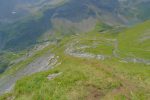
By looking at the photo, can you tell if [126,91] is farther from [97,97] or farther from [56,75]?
[56,75]

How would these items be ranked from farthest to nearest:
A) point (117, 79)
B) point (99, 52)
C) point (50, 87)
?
point (99, 52), point (117, 79), point (50, 87)

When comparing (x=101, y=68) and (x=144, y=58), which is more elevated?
(x=101, y=68)

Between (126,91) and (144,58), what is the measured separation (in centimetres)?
5072

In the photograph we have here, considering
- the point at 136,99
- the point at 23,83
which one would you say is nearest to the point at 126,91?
the point at 136,99

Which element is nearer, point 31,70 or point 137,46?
point 31,70

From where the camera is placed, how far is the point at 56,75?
45.2 metres

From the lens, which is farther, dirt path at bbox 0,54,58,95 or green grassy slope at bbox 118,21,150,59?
dirt path at bbox 0,54,58,95

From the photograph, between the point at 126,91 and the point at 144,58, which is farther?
the point at 144,58

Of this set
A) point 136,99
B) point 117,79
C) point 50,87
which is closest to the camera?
point 136,99

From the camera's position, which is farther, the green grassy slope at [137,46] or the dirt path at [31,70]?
the dirt path at [31,70]

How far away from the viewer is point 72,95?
37.7 metres

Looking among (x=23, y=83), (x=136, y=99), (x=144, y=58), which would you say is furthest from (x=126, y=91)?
(x=144, y=58)

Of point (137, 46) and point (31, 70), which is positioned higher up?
point (137, 46)

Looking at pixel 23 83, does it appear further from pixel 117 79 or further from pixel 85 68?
pixel 117 79
